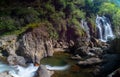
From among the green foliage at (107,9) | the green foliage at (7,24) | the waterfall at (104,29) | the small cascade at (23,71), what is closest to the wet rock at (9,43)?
the green foliage at (7,24)

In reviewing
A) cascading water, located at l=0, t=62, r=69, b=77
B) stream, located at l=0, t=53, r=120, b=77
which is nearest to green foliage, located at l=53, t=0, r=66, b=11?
stream, located at l=0, t=53, r=120, b=77

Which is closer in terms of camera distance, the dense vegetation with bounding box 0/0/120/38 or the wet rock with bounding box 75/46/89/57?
the wet rock with bounding box 75/46/89/57

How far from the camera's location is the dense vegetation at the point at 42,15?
35.7 meters

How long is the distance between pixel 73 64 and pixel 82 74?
398cm

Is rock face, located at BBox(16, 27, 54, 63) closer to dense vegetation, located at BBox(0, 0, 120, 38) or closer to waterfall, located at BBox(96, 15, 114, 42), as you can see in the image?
dense vegetation, located at BBox(0, 0, 120, 38)

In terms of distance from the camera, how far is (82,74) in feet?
81.3

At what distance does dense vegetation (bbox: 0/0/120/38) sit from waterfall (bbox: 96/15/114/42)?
1.90m

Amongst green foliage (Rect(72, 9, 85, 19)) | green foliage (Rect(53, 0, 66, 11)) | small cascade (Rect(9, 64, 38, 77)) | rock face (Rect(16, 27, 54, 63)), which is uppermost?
green foliage (Rect(53, 0, 66, 11))

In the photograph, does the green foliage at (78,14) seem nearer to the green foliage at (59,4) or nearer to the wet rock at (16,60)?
the green foliage at (59,4)

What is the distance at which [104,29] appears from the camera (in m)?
49.6

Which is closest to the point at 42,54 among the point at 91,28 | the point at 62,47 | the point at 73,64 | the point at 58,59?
the point at 58,59

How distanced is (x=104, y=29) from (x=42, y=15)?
16.5 m

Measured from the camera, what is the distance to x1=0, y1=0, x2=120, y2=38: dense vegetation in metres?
35.7

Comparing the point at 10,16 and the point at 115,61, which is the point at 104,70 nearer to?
the point at 115,61
